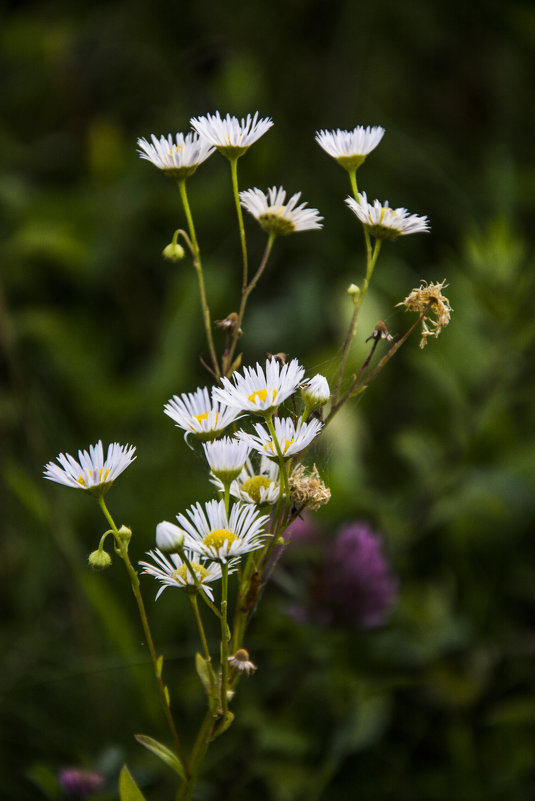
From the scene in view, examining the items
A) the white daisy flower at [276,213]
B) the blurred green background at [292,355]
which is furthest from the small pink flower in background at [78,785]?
the white daisy flower at [276,213]

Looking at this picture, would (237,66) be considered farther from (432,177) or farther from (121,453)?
(121,453)

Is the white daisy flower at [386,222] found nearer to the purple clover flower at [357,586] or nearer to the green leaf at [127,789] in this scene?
the green leaf at [127,789]

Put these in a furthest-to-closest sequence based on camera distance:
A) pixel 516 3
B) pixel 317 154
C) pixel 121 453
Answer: pixel 317 154 → pixel 516 3 → pixel 121 453

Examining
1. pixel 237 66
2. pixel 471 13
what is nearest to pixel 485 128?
pixel 471 13

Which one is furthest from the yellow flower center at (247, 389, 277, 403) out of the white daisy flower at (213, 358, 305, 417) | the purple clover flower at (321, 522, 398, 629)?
the purple clover flower at (321, 522, 398, 629)

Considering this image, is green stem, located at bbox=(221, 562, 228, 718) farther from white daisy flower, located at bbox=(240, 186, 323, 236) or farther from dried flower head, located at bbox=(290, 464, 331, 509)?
white daisy flower, located at bbox=(240, 186, 323, 236)

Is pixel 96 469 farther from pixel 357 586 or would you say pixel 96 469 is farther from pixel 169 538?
pixel 357 586

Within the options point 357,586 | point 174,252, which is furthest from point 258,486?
point 357,586
